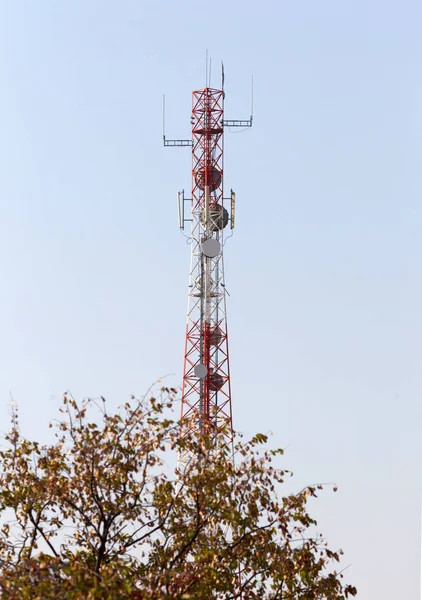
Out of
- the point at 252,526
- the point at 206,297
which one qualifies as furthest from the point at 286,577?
the point at 206,297

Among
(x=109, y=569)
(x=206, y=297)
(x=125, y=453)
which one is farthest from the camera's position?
(x=206, y=297)

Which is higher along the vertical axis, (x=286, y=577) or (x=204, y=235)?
(x=204, y=235)

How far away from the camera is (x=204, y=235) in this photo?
1151 inches

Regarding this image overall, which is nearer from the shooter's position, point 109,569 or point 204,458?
point 109,569

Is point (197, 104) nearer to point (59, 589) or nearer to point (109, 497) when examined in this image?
point (109, 497)

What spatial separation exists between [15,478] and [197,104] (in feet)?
58.3

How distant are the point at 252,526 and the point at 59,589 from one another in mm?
2893

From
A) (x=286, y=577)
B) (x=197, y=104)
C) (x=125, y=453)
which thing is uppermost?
(x=197, y=104)

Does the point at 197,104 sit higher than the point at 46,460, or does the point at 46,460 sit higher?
the point at 197,104

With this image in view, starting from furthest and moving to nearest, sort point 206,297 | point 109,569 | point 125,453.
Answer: point 206,297 → point 125,453 → point 109,569

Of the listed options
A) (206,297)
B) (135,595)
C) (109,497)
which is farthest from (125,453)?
(206,297)

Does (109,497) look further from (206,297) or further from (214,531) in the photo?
(206,297)

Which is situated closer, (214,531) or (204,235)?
(214,531)

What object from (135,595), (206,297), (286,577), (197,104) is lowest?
(135,595)
